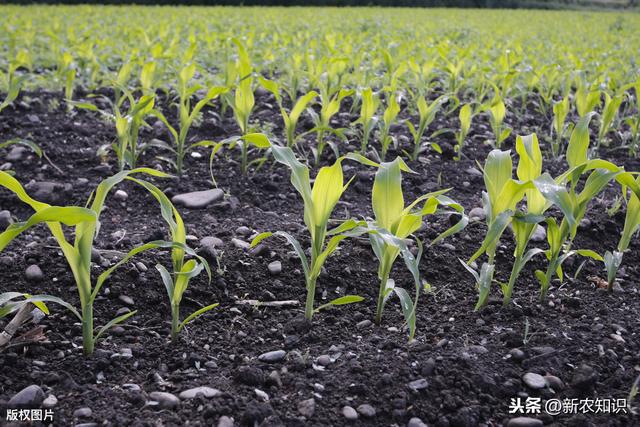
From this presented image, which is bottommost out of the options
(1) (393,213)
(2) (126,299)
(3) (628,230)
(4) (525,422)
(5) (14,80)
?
(4) (525,422)

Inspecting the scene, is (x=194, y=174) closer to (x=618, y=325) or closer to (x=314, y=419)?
(x=314, y=419)

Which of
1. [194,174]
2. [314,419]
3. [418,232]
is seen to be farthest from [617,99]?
[314,419]

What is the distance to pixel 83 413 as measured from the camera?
5.09 ft

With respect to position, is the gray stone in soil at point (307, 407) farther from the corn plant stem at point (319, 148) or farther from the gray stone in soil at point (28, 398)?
the corn plant stem at point (319, 148)

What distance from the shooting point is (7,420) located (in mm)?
1508

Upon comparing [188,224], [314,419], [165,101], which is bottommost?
[314,419]

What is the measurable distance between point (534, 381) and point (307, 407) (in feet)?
2.21

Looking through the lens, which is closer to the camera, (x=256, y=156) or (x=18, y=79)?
(x=18, y=79)

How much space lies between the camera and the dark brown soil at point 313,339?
1.65m

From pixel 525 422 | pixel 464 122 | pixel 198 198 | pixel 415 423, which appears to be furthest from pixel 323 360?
pixel 464 122

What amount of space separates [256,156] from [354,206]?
2.72 ft

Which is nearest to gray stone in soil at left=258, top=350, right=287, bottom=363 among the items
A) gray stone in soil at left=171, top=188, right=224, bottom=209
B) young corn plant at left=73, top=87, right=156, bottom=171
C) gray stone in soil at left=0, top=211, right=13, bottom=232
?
gray stone in soil at left=171, top=188, right=224, bottom=209

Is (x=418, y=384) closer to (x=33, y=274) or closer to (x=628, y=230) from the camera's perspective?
(x=628, y=230)

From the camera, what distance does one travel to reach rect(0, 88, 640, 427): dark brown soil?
1.65 meters
